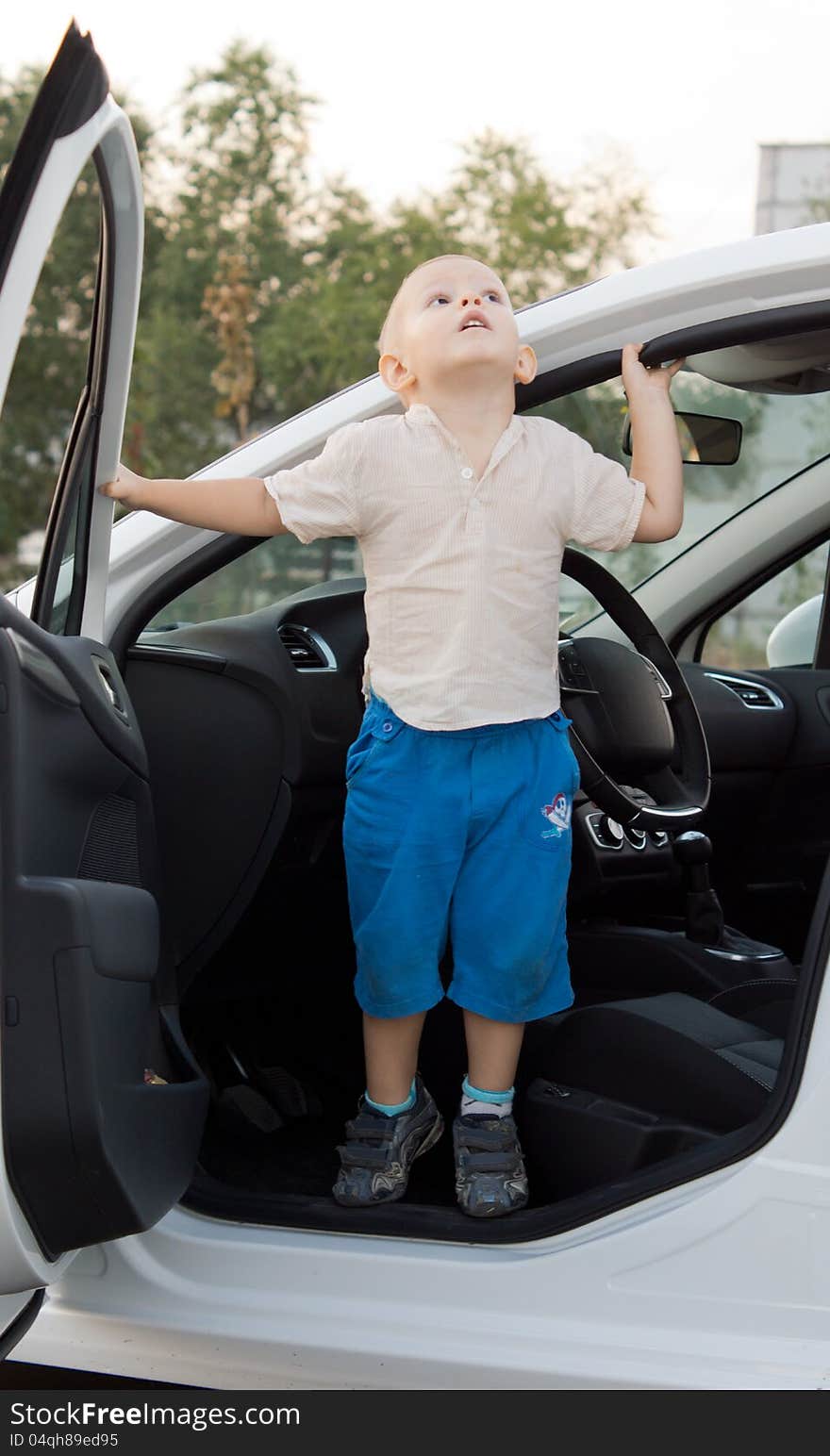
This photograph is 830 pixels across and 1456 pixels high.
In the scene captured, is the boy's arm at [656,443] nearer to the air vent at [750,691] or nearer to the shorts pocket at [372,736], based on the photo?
the shorts pocket at [372,736]

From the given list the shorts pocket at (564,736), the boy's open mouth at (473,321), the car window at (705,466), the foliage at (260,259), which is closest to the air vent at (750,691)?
the car window at (705,466)

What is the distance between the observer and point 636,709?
2.19 meters

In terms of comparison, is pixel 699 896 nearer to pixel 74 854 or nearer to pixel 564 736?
pixel 564 736

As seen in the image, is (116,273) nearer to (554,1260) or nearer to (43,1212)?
(43,1212)

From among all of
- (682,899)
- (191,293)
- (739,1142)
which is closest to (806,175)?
(191,293)

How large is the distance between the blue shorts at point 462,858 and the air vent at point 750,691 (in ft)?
3.96

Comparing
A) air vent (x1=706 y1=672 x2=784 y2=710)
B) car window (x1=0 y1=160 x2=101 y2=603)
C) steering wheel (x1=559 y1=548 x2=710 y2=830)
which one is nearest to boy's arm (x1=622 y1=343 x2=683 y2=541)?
steering wheel (x1=559 y1=548 x2=710 y2=830)

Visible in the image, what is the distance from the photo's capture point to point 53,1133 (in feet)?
4.87

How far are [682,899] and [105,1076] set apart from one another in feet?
5.13

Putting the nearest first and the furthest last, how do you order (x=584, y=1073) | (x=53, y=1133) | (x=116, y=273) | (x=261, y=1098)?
(x=53, y=1133)
(x=116, y=273)
(x=584, y=1073)
(x=261, y=1098)

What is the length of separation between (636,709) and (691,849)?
391 mm

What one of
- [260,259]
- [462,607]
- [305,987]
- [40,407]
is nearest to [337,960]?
[305,987]

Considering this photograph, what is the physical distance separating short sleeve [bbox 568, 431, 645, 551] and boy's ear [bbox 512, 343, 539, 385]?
0.12 metres

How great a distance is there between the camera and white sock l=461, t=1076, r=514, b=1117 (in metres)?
1.94
